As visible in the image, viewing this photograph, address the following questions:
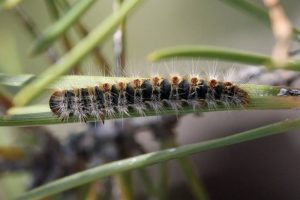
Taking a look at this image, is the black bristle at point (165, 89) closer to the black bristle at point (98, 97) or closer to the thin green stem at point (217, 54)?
the black bristle at point (98, 97)

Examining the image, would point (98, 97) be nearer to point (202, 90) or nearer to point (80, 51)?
point (202, 90)

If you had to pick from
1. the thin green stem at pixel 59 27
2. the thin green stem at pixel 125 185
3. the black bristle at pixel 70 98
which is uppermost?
the thin green stem at pixel 59 27

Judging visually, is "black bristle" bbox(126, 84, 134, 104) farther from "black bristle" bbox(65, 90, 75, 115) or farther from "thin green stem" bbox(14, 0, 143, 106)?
"thin green stem" bbox(14, 0, 143, 106)

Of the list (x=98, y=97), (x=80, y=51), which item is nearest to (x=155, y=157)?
(x=80, y=51)

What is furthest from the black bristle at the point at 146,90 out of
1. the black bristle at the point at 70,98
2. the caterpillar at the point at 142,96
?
the black bristle at the point at 70,98

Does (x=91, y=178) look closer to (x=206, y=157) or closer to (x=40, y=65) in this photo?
(x=206, y=157)
